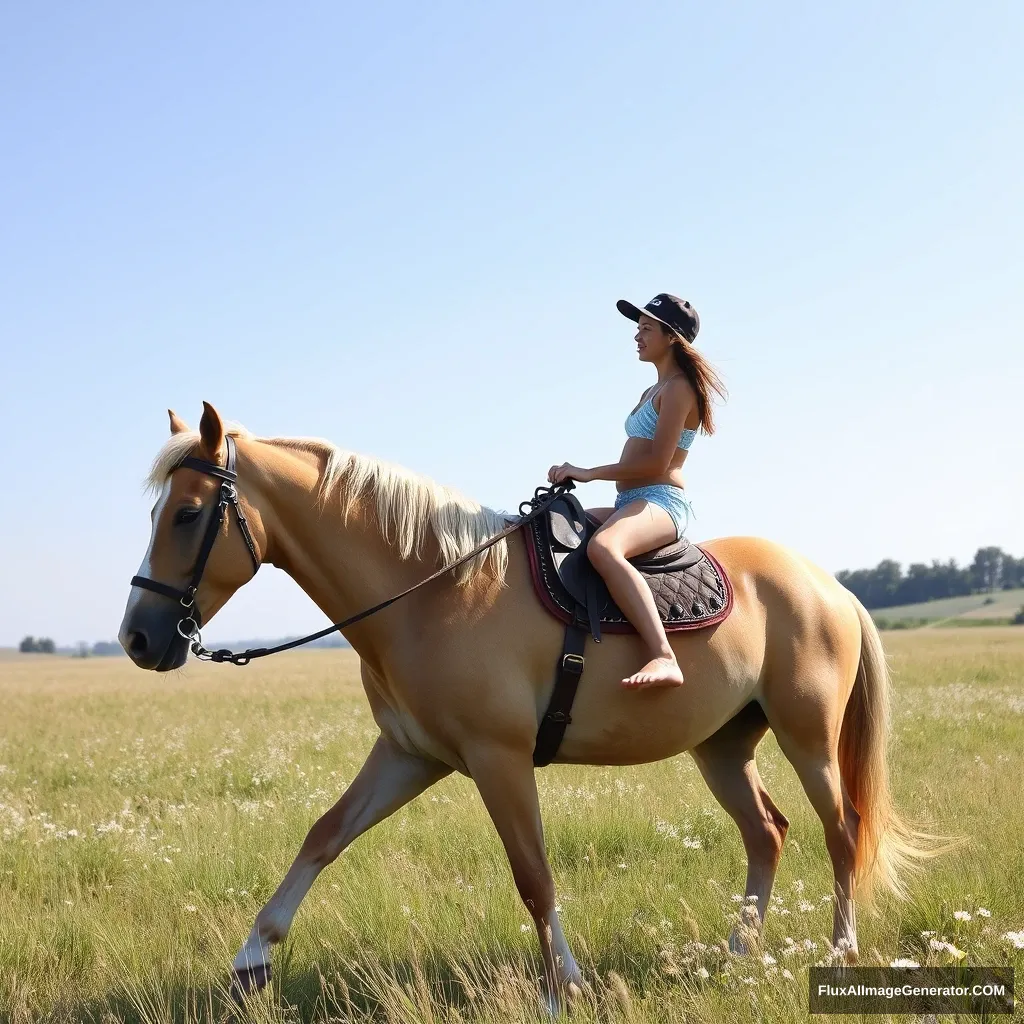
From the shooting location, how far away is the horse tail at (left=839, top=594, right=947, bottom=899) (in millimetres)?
5133

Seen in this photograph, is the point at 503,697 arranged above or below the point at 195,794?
above

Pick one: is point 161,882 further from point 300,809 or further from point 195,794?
point 195,794

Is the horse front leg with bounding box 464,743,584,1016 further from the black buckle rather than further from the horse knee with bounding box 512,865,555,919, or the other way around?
the black buckle

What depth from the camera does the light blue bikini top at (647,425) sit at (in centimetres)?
481

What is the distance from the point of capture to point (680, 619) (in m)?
4.60

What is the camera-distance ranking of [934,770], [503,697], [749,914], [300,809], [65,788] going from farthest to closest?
[65,788] < [934,770] < [300,809] < [749,914] < [503,697]

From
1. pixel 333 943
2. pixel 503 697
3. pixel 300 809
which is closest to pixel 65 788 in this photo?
pixel 300 809

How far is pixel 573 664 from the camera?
14.1 ft

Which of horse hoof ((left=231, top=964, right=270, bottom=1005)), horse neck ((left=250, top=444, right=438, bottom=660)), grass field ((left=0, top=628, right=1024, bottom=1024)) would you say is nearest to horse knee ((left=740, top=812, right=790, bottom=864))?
grass field ((left=0, top=628, right=1024, bottom=1024))

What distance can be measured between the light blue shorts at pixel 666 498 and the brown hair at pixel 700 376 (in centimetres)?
39

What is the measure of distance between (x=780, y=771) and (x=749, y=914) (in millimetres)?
5006

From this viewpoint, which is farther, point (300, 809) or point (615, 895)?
point (300, 809)

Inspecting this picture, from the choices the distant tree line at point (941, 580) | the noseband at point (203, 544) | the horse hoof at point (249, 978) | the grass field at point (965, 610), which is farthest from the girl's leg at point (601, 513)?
the distant tree line at point (941, 580)

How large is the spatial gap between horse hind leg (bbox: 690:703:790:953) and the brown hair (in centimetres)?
167
